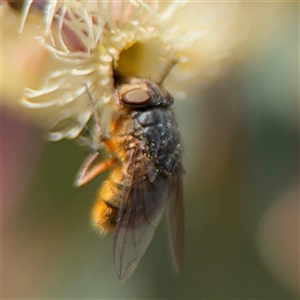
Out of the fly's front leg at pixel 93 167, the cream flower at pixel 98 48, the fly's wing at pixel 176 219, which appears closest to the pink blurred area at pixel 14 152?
the cream flower at pixel 98 48

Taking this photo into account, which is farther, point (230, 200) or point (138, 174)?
point (230, 200)

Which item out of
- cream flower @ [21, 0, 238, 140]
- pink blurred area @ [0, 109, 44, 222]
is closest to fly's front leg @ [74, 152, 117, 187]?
cream flower @ [21, 0, 238, 140]

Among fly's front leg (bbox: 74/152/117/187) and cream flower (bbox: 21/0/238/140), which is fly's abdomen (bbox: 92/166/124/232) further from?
cream flower (bbox: 21/0/238/140)

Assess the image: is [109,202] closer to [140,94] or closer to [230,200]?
[140,94]

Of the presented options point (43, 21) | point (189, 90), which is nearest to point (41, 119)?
point (43, 21)

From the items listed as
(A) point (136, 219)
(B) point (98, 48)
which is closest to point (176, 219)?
(A) point (136, 219)

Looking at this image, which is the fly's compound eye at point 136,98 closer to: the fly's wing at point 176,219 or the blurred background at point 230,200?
the fly's wing at point 176,219
